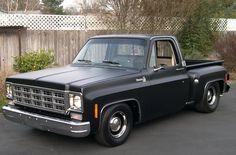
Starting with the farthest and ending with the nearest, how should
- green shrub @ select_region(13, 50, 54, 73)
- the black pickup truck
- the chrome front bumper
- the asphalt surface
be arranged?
green shrub @ select_region(13, 50, 54, 73) < the asphalt surface < the black pickup truck < the chrome front bumper

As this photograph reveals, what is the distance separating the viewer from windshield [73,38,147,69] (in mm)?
7188

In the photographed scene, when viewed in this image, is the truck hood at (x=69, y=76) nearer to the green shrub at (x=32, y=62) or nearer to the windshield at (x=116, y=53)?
the windshield at (x=116, y=53)

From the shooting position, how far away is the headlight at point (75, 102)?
5.94m

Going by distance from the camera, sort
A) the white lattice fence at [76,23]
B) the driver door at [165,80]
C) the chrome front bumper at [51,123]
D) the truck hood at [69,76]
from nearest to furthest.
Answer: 1. the chrome front bumper at [51,123]
2. the truck hood at [69,76]
3. the driver door at [165,80]
4. the white lattice fence at [76,23]

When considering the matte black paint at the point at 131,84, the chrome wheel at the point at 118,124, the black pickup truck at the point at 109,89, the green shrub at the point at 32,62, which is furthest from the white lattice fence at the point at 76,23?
the chrome wheel at the point at 118,124

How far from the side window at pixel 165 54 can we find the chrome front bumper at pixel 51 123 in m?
2.26

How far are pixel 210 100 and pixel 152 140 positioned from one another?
274 centimetres

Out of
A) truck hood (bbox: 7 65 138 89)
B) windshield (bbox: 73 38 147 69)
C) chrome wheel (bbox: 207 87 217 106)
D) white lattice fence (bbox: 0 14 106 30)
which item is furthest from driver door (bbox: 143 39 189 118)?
white lattice fence (bbox: 0 14 106 30)

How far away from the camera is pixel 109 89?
248 inches

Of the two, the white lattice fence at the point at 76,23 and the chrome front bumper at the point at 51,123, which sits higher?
the white lattice fence at the point at 76,23

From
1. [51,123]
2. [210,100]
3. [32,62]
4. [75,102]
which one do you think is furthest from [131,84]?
[32,62]

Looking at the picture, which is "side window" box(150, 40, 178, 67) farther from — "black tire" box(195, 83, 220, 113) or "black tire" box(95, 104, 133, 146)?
"black tire" box(95, 104, 133, 146)

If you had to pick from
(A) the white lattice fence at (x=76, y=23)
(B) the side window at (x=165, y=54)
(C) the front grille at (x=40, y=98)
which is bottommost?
(C) the front grille at (x=40, y=98)

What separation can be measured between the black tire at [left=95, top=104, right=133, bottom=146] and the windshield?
93 centimetres
